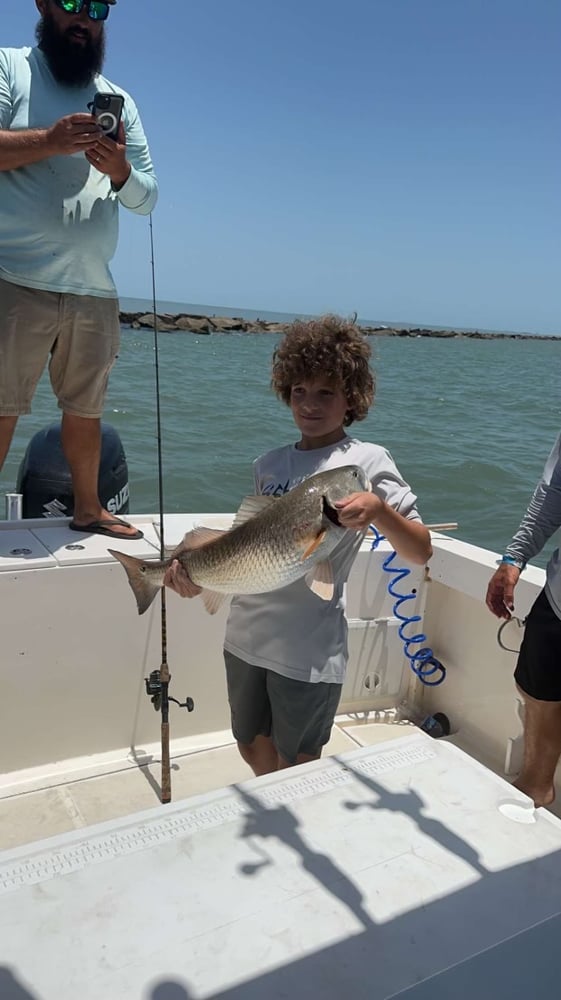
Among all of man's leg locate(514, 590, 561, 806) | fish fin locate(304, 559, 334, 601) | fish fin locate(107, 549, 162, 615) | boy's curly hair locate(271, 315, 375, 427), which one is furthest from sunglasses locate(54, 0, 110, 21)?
man's leg locate(514, 590, 561, 806)

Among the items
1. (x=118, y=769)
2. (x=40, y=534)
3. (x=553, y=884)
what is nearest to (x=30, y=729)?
(x=118, y=769)

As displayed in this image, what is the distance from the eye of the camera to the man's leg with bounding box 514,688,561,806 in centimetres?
288

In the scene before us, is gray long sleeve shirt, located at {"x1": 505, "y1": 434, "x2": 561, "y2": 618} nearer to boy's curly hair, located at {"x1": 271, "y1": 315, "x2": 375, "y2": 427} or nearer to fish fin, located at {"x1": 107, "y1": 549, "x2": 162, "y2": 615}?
boy's curly hair, located at {"x1": 271, "y1": 315, "x2": 375, "y2": 427}

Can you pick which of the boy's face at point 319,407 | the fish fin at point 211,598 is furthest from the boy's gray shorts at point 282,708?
the boy's face at point 319,407

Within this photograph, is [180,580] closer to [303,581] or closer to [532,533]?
[303,581]

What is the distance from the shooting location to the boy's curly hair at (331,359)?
2.38 meters

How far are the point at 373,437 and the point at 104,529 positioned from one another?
1182 centimetres

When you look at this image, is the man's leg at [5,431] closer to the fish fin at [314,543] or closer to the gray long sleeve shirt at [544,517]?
the fish fin at [314,543]

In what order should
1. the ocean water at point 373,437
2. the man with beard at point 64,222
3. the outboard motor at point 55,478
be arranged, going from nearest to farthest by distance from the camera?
1. the man with beard at point 64,222
2. the outboard motor at point 55,478
3. the ocean water at point 373,437

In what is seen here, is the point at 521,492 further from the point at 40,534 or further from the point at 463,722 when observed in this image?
the point at 40,534

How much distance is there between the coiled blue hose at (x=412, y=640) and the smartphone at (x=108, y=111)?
2.22 meters

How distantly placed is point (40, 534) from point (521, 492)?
9247 mm

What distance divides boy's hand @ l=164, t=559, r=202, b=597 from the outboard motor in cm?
210

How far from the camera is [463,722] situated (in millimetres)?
3922
